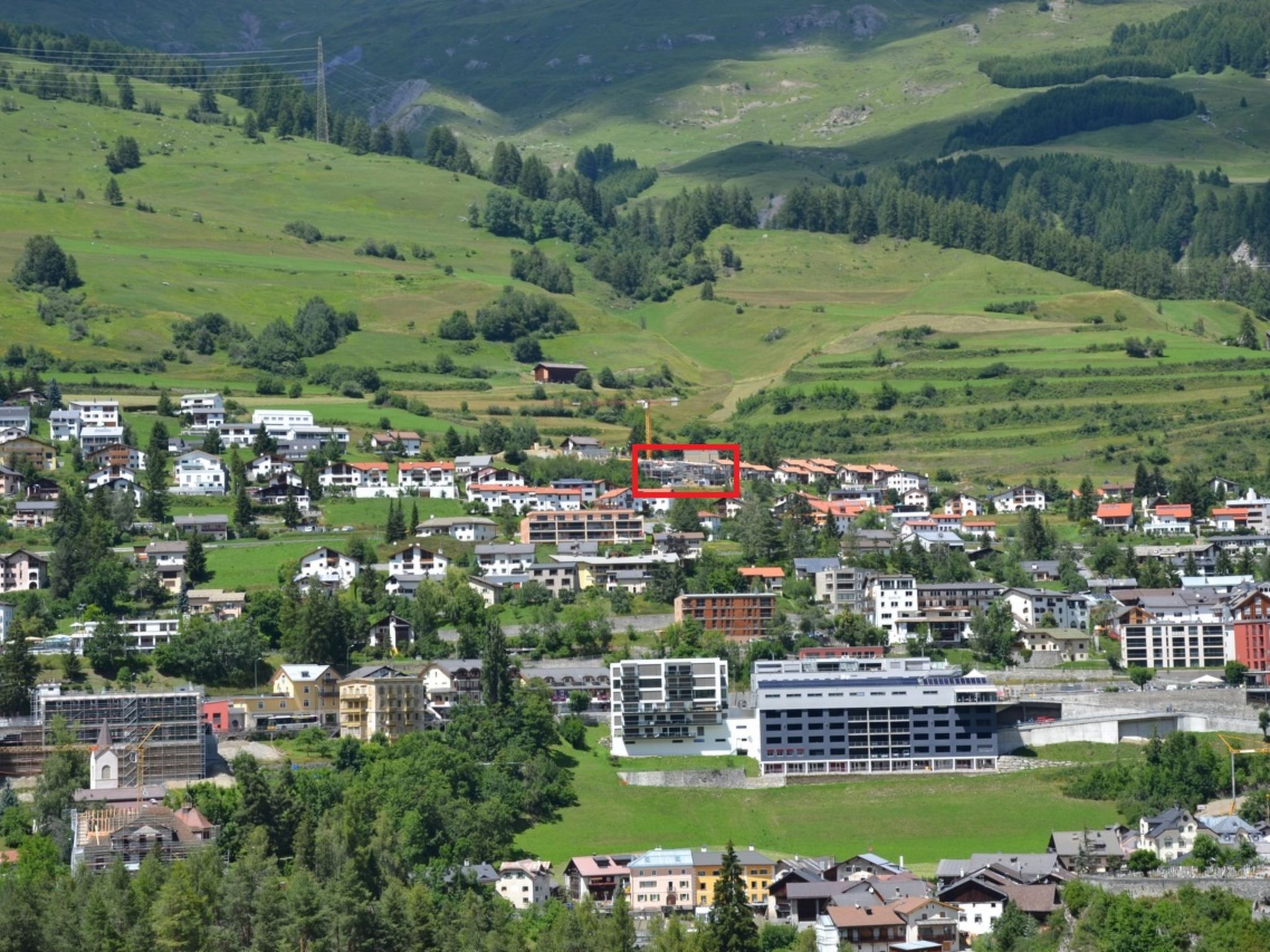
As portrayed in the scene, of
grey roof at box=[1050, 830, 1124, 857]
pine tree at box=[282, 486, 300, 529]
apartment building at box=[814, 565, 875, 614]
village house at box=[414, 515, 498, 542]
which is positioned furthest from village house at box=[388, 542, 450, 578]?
grey roof at box=[1050, 830, 1124, 857]

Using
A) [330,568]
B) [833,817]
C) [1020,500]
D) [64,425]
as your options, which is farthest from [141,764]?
[1020,500]

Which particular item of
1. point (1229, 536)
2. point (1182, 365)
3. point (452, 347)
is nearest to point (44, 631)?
point (1229, 536)

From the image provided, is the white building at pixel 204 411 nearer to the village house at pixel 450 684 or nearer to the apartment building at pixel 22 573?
the apartment building at pixel 22 573

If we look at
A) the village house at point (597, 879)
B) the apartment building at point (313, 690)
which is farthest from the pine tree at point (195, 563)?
the village house at point (597, 879)

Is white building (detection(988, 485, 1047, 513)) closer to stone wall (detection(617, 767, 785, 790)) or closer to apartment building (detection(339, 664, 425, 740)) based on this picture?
stone wall (detection(617, 767, 785, 790))

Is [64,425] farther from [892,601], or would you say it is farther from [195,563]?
[892,601]

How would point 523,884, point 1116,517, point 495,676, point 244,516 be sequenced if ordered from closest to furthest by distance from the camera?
1. point 523,884
2. point 495,676
3. point 244,516
4. point 1116,517
